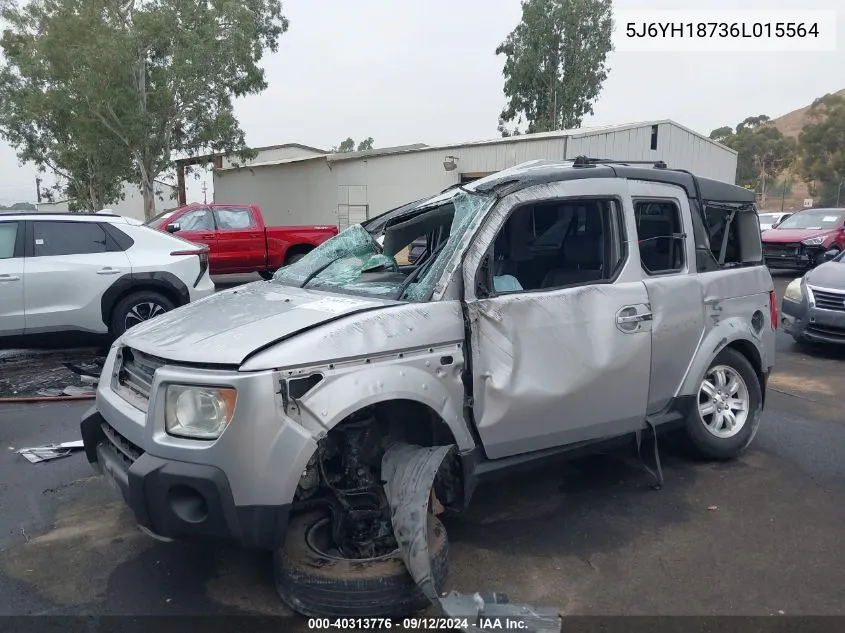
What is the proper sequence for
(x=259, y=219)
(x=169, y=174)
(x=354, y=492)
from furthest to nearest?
(x=169, y=174), (x=259, y=219), (x=354, y=492)

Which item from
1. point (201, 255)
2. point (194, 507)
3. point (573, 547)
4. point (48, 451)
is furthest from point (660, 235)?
point (201, 255)

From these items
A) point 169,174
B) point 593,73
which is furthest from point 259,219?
point 593,73

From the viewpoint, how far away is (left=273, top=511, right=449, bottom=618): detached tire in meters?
2.94

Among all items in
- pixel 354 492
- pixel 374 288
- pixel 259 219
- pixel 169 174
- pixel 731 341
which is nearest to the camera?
pixel 354 492

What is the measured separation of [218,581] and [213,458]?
2.96ft

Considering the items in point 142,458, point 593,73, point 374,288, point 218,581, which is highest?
point 593,73

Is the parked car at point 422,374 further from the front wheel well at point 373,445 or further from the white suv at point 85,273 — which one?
the white suv at point 85,273

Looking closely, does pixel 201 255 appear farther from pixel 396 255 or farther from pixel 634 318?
pixel 634 318

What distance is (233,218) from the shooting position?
45.8 ft

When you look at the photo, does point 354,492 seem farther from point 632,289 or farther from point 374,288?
point 632,289

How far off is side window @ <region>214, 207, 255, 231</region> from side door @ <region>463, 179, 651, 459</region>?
10.4m

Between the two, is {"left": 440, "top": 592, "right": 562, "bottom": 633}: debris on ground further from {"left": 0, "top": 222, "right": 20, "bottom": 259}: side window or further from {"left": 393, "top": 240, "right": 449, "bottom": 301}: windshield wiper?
{"left": 0, "top": 222, "right": 20, "bottom": 259}: side window

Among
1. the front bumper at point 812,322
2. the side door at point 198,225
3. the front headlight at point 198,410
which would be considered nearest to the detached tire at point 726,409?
the front headlight at point 198,410

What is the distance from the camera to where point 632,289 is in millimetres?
3939
